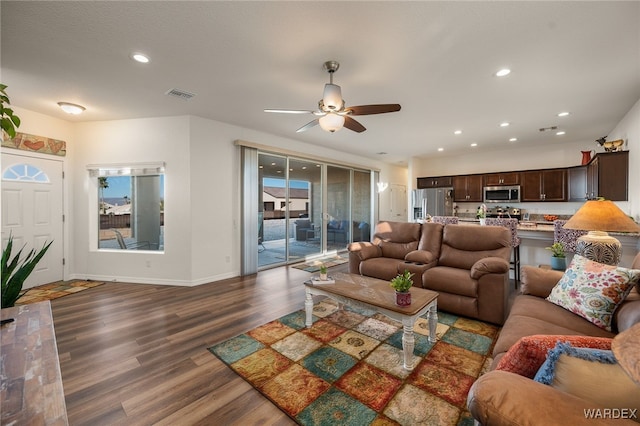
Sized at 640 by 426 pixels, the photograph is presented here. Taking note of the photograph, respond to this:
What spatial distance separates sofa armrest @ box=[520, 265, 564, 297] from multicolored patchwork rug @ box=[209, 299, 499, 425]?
0.59 meters

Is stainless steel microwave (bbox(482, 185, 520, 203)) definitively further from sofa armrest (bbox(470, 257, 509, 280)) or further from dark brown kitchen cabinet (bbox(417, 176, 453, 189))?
sofa armrest (bbox(470, 257, 509, 280))

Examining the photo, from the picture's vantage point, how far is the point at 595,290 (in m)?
1.81

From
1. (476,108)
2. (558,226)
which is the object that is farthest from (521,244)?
(476,108)

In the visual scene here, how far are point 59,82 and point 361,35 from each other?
3.42 metres

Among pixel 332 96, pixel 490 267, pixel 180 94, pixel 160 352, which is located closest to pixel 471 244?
pixel 490 267

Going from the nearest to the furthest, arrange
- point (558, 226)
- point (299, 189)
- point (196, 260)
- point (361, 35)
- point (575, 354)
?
point (575, 354) < point (361, 35) < point (558, 226) < point (196, 260) < point (299, 189)

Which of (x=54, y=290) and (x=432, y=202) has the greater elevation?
(x=432, y=202)

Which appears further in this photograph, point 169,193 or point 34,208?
point 169,193

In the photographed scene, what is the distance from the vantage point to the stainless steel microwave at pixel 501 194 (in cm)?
648

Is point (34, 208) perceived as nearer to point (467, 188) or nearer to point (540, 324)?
point (540, 324)

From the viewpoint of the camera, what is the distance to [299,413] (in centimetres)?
163

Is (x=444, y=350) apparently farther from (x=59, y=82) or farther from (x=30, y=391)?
(x=59, y=82)

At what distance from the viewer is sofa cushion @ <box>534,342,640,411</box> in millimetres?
776

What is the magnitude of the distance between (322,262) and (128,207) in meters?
3.81
